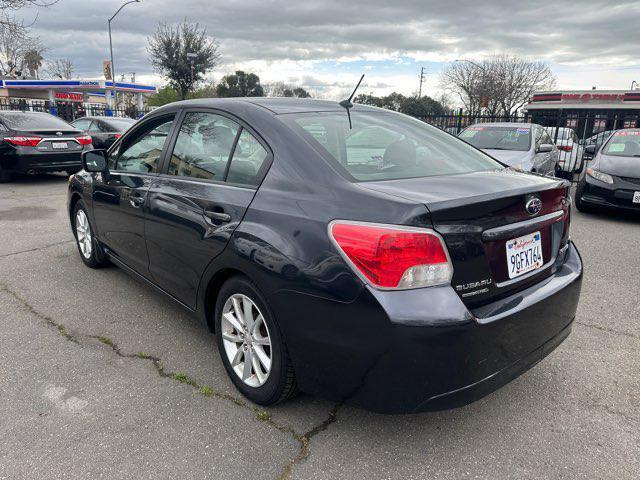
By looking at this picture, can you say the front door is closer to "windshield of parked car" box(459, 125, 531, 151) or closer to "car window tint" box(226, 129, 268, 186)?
"car window tint" box(226, 129, 268, 186)

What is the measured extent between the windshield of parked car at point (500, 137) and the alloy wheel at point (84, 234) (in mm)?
6837

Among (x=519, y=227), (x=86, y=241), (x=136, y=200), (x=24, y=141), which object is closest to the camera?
(x=519, y=227)

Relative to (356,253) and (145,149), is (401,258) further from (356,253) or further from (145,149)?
(145,149)

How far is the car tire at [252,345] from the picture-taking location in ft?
7.80

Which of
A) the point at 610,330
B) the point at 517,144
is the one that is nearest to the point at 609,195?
the point at 517,144

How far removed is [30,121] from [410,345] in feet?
36.5

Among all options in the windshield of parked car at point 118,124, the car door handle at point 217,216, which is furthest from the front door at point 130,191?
the windshield of parked car at point 118,124

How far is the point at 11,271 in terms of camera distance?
15.7ft

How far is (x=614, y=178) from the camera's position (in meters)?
7.56

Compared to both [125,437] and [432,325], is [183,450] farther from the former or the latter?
[432,325]

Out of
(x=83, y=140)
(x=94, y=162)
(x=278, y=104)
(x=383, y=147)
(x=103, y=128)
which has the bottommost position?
(x=83, y=140)

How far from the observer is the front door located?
3.43 metres

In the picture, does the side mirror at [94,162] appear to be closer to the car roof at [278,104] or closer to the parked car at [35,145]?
the car roof at [278,104]

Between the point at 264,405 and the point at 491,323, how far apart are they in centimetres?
126
